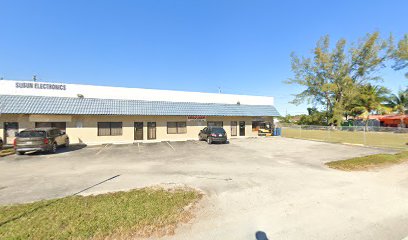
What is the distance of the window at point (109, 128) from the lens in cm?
2074

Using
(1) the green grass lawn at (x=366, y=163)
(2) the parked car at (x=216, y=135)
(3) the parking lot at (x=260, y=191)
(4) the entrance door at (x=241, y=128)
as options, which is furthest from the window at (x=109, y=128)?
(1) the green grass lawn at (x=366, y=163)

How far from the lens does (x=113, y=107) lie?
20.4 m

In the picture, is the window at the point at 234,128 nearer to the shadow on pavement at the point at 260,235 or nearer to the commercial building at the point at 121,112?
the commercial building at the point at 121,112

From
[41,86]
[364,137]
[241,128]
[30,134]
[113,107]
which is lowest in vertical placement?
[364,137]

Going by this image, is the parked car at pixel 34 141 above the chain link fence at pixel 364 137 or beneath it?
above

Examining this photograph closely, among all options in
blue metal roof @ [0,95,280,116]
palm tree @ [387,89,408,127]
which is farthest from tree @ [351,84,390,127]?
blue metal roof @ [0,95,280,116]

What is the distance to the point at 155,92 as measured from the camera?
23609 mm

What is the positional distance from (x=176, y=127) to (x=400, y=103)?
55144 millimetres

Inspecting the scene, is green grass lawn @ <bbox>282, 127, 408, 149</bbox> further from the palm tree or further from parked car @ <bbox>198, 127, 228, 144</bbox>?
the palm tree

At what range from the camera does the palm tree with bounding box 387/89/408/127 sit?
4444 cm

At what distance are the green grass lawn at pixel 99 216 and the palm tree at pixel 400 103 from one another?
189 feet

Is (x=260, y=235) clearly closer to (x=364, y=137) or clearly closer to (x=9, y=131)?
(x=364, y=137)

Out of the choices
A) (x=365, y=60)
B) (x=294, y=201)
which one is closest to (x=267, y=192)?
(x=294, y=201)

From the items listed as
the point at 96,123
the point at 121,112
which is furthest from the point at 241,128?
the point at 96,123
